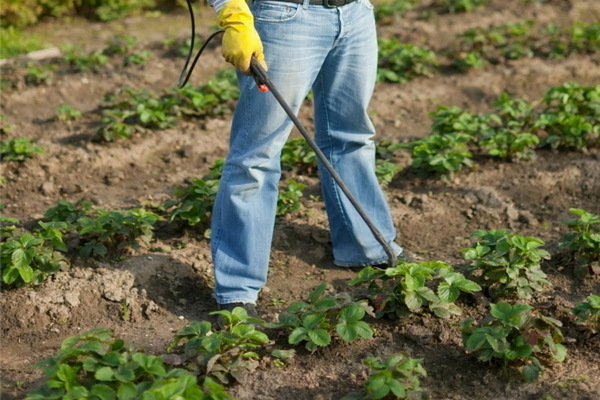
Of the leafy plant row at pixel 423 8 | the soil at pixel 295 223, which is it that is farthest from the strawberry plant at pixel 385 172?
the leafy plant row at pixel 423 8

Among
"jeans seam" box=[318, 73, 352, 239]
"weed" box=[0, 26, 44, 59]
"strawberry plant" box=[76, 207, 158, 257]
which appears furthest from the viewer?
"weed" box=[0, 26, 44, 59]

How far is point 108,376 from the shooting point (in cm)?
311

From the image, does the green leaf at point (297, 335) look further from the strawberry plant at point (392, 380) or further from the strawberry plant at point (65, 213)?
the strawberry plant at point (65, 213)

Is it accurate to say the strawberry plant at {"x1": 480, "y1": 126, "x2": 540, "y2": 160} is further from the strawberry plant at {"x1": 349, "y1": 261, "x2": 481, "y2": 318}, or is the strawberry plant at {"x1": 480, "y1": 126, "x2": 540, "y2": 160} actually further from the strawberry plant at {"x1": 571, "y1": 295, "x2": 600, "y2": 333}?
the strawberry plant at {"x1": 571, "y1": 295, "x2": 600, "y2": 333}

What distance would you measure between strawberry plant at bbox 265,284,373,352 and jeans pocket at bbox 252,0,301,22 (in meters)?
1.03

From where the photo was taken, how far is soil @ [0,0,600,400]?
141 inches

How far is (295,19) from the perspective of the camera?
3.70m

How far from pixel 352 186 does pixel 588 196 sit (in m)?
1.69

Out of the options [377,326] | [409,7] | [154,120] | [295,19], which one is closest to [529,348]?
[377,326]

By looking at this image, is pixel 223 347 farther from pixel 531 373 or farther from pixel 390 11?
pixel 390 11

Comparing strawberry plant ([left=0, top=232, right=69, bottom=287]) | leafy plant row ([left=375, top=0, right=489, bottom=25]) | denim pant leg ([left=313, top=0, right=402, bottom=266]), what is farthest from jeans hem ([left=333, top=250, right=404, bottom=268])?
leafy plant row ([left=375, top=0, right=489, bottom=25])

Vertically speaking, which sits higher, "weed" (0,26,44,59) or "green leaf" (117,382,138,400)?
"green leaf" (117,382,138,400)

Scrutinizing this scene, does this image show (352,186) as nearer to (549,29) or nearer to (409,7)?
(549,29)

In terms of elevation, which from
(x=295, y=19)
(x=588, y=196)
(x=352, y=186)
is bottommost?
(x=588, y=196)
